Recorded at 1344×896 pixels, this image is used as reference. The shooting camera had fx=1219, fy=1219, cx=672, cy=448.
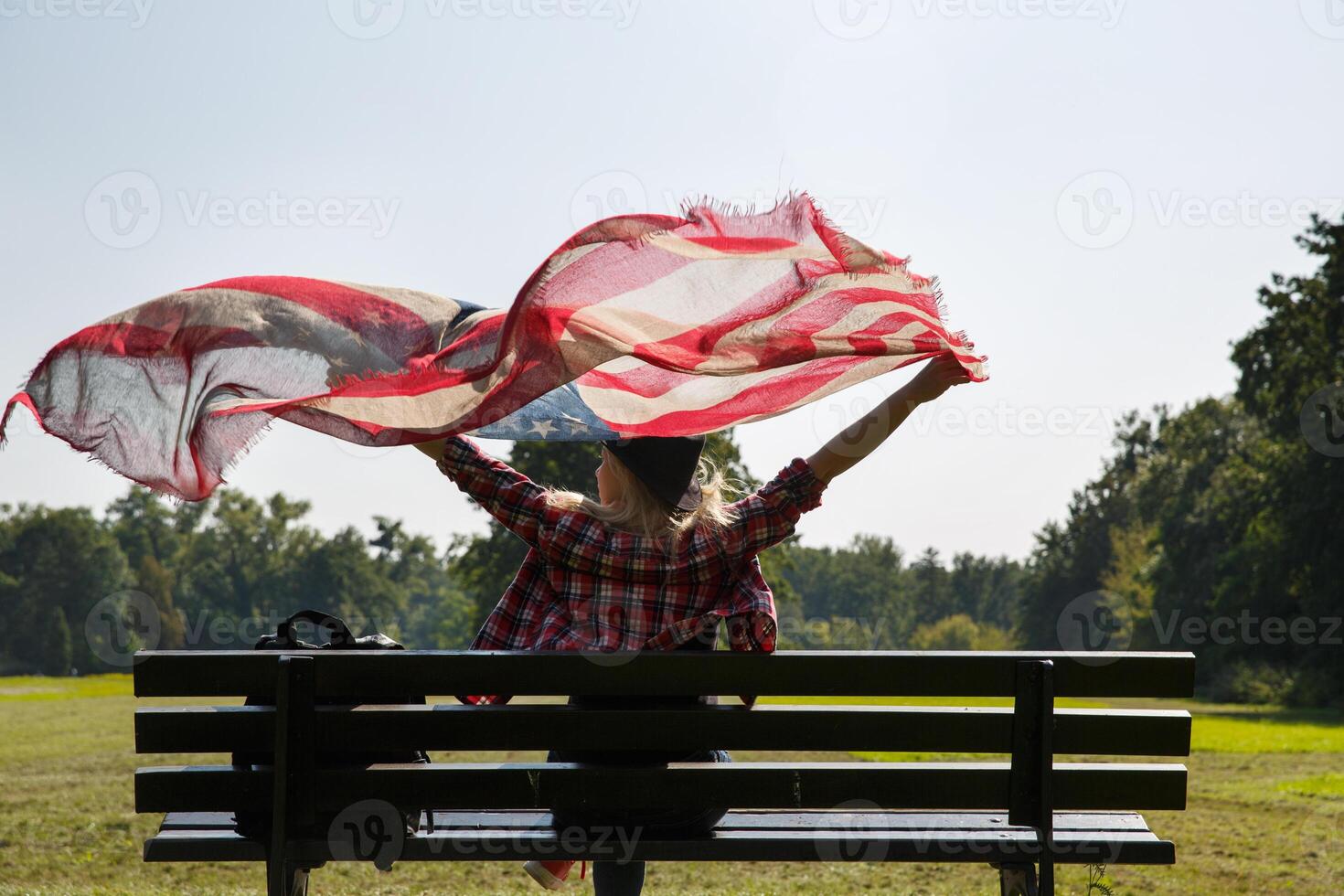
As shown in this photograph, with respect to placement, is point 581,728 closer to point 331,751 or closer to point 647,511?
point 331,751

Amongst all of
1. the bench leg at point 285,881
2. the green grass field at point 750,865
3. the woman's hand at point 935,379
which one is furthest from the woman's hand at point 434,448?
the green grass field at point 750,865

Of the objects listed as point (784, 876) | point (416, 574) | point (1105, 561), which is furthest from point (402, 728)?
point (416, 574)

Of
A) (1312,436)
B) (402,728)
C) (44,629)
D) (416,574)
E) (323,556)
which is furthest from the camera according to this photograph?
(416,574)

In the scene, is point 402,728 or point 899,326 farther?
point 899,326

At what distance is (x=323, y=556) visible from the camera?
112 metres

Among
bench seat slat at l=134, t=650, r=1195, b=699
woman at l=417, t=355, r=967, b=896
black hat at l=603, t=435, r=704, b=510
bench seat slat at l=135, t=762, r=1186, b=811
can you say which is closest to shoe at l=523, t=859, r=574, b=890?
woman at l=417, t=355, r=967, b=896

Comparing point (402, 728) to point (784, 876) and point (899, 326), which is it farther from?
point (784, 876)

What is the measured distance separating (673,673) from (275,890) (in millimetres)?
1094

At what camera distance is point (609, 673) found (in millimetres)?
2922

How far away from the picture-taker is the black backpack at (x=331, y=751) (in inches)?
116

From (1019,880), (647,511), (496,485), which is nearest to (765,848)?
(1019,880)

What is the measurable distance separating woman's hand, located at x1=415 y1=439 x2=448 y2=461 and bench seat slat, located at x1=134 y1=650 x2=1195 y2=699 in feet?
2.12

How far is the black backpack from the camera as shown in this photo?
296cm

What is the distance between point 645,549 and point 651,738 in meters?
0.67
